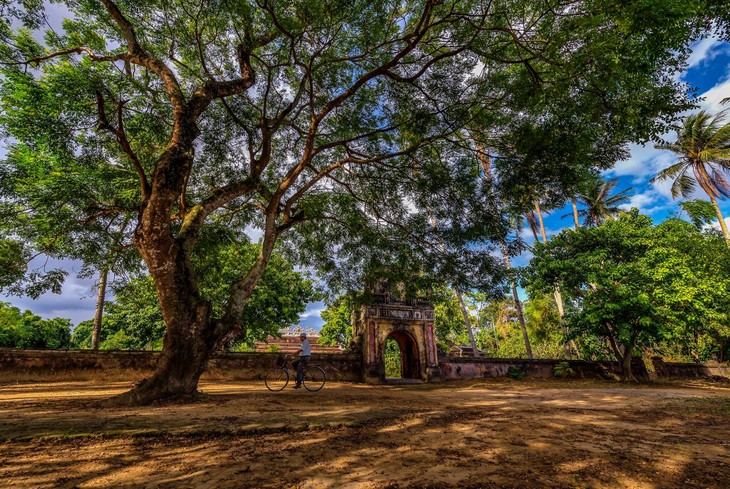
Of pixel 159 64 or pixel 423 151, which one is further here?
pixel 423 151

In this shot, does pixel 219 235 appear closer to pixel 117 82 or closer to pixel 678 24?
pixel 117 82

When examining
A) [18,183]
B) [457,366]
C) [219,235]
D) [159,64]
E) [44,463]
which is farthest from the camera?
[457,366]

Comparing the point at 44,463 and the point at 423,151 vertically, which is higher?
the point at 423,151

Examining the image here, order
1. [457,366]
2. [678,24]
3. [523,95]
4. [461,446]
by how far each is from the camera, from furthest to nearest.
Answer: [457,366], [523,95], [678,24], [461,446]

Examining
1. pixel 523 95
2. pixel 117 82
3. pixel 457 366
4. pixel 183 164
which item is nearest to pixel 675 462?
pixel 523 95

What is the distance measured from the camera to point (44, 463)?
108 inches

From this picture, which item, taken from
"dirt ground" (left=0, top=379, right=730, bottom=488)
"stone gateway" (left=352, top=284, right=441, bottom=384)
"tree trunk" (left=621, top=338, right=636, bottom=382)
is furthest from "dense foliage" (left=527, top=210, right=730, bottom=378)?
"dirt ground" (left=0, top=379, right=730, bottom=488)

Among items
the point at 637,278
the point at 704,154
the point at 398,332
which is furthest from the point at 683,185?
the point at 398,332

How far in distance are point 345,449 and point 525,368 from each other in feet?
52.9

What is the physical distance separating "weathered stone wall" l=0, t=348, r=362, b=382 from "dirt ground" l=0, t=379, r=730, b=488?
642 centimetres

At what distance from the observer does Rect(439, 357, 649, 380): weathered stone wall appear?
53.3ft

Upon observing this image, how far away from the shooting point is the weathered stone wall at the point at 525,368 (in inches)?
640

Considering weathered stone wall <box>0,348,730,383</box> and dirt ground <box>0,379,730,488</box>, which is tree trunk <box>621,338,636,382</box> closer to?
weathered stone wall <box>0,348,730,383</box>

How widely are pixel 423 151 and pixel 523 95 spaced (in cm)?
303
